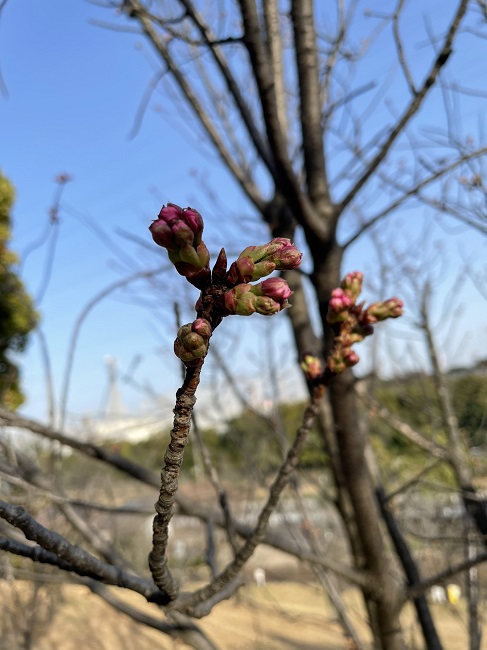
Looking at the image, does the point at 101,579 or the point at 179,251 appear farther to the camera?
the point at 101,579

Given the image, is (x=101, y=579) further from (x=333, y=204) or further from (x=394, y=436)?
(x=394, y=436)

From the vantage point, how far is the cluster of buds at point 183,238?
23.4 inches

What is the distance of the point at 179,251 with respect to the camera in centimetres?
60

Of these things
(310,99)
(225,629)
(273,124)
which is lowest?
(225,629)

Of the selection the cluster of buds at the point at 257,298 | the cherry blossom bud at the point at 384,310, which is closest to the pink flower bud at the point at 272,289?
the cluster of buds at the point at 257,298

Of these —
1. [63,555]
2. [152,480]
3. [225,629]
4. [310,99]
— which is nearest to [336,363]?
[63,555]

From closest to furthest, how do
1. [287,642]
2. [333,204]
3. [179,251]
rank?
[179,251] < [333,204] < [287,642]

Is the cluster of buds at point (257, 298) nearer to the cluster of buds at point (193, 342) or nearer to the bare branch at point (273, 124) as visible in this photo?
the cluster of buds at point (193, 342)

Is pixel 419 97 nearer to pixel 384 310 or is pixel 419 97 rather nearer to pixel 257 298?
pixel 384 310

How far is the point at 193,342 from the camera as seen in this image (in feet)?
1.78

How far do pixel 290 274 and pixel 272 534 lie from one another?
5.01ft

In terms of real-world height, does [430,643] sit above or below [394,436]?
below

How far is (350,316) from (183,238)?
54 centimetres

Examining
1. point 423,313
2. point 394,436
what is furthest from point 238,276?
point 394,436
